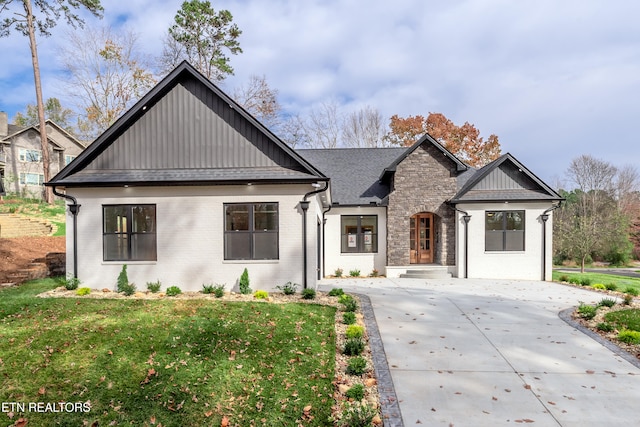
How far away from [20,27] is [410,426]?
108 feet

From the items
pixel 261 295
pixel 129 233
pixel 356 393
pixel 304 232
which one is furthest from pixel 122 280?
pixel 356 393

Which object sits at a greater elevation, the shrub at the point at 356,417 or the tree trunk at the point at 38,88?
the tree trunk at the point at 38,88

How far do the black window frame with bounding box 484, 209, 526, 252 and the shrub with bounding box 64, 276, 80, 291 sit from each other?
14968 millimetres

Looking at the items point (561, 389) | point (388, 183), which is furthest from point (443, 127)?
point (561, 389)

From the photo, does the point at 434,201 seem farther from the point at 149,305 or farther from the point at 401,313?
the point at 149,305

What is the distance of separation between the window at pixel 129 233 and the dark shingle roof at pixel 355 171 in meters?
7.83

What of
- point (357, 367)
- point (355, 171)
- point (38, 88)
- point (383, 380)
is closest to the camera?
point (383, 380)

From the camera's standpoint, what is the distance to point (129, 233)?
10180mm

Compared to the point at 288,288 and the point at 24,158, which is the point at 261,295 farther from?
the point at 24,158

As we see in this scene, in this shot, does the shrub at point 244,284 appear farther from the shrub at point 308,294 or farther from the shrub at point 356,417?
the shrub at point 356,417

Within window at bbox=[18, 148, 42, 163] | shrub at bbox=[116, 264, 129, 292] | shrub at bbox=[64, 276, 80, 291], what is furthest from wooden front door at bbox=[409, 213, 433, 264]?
window at bbox=[18, 148, 42, 163]

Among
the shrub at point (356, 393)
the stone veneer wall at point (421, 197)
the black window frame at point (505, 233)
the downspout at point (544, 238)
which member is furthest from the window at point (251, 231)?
the downspout at point (544, 238)

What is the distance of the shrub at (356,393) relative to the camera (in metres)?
4.32

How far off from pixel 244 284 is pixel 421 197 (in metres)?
8.93
